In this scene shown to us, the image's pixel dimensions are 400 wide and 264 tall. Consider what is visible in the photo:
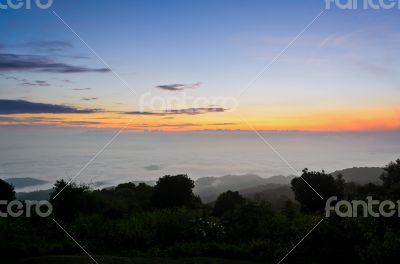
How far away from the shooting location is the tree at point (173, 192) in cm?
3181

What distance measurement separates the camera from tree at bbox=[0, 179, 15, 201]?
3045 centimetres

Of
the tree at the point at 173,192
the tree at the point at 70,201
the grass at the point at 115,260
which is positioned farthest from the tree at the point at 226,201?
the grass at the point at 115,260

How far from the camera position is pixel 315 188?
30953 mm

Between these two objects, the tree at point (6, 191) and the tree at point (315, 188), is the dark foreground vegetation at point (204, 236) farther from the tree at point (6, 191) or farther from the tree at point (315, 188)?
the tree at point (6, 191)

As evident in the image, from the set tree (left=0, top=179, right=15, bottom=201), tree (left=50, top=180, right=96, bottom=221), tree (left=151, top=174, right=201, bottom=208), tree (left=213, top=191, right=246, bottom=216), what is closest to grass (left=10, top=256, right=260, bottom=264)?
tree (left=50, top=180, right=96, bottom=221)

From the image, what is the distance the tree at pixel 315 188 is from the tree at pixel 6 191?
18273 mm

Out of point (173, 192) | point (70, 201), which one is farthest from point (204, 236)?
point (173, 192)

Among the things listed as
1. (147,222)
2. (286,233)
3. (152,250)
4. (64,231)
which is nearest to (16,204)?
(64,231)

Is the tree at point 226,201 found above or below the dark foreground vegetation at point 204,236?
above

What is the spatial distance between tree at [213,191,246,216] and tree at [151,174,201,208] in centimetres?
244

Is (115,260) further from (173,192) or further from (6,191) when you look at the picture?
(6,191)

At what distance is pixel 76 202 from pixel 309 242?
11.9 metres

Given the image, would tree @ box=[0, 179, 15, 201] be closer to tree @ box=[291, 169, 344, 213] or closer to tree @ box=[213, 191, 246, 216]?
tree @ box=[213, 191, 246, 216]

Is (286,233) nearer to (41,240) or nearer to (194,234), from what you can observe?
(194,234)
